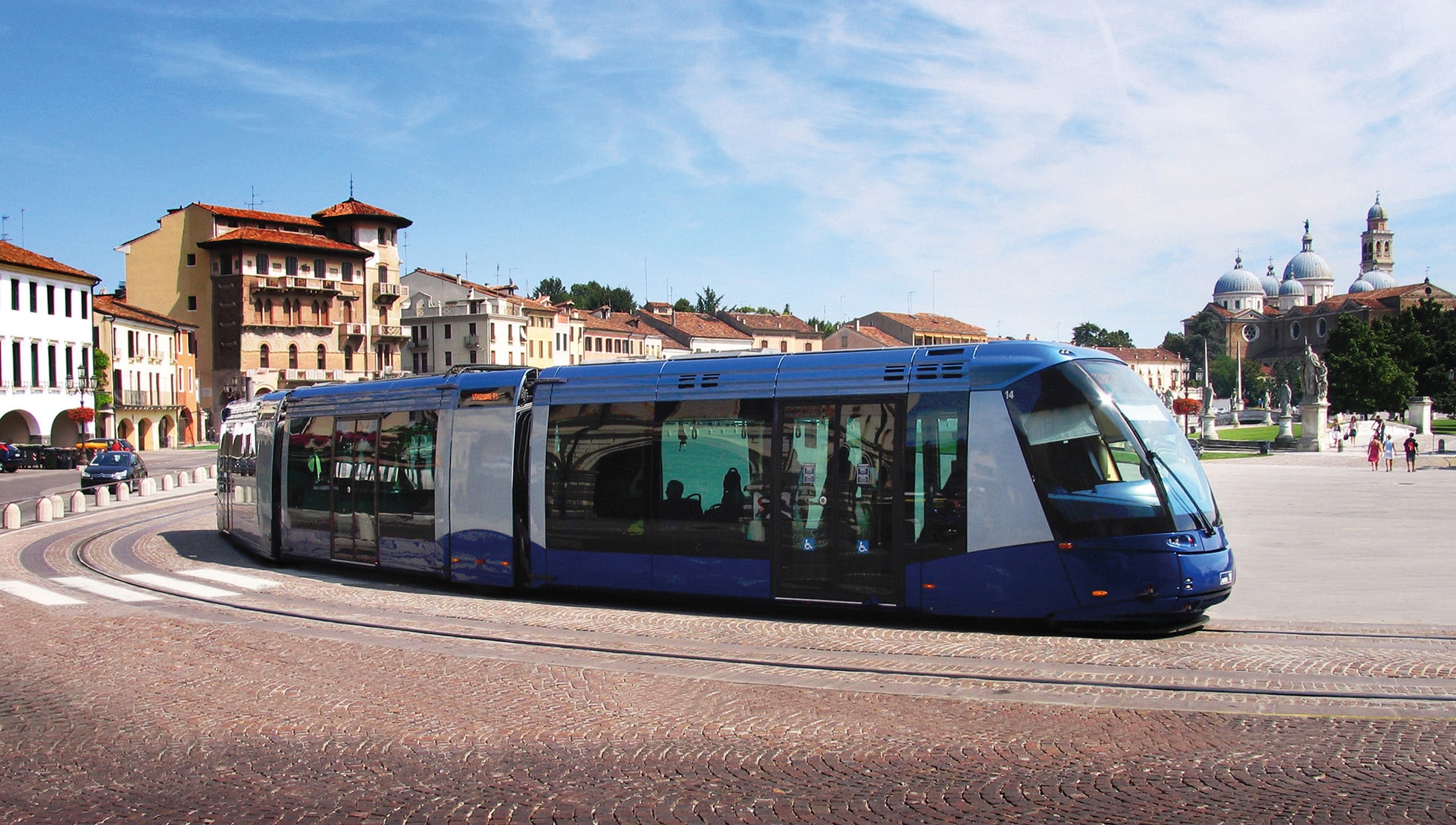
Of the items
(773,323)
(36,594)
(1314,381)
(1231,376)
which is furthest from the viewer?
(1231,376)

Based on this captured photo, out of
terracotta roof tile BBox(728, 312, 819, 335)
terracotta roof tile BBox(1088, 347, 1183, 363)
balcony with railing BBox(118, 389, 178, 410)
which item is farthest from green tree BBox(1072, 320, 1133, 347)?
balcony with railing BBox(118, 389, 178, 410)

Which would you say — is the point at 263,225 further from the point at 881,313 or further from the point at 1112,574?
the point at 1112,574

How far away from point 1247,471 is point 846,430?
1443 inches

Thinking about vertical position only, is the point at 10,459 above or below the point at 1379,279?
below

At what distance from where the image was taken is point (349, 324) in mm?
83812

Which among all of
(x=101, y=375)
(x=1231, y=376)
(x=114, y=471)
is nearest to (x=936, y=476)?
(x=114, y=471)

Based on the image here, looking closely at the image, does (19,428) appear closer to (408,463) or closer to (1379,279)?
(408,463)

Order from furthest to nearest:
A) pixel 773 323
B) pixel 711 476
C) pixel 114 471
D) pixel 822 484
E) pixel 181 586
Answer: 1. pixel 773 323
2. pixel 114 471
3. pixel 181 586
4. pixel 711 476
5. pixel 822 484

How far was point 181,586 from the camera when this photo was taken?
15273 mm

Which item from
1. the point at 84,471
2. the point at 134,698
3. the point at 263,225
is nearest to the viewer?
the point at 134,698

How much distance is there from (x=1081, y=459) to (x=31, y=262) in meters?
59.5

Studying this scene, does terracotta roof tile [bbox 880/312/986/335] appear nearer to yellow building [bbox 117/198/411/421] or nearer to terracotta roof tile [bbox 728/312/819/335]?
terracotta roof tile [bbox 728/312/819/335]

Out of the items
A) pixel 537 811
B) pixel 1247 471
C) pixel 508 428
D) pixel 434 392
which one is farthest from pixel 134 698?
pixel 1247 471

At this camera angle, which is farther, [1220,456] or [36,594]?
[1220,456]
